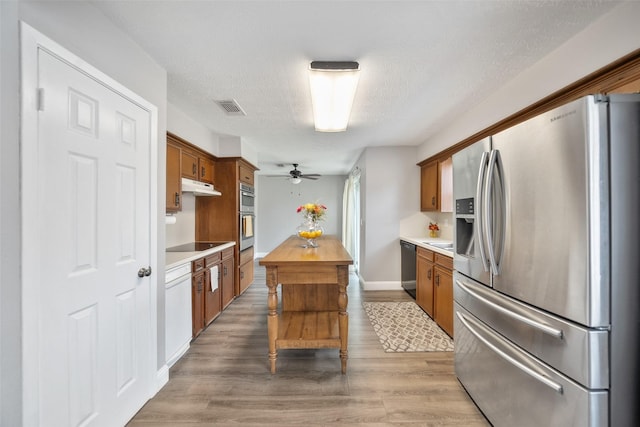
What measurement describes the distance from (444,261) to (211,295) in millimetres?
2684

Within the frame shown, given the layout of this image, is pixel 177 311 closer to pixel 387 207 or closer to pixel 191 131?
pixel 191 131

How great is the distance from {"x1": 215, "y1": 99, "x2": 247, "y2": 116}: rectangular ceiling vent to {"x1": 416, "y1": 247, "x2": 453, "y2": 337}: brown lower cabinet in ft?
9.04

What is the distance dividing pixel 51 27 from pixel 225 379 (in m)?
2.43

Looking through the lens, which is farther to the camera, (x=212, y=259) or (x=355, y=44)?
(x=212, y=259)

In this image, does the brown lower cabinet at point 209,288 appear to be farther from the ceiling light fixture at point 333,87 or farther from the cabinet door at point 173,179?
the ceiling light fixture at point 333,87

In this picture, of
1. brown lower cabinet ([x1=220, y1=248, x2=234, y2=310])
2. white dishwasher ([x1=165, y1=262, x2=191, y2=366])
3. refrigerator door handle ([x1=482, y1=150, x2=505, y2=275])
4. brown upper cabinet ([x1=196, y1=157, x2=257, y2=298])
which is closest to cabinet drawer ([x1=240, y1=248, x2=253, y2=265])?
brown upper cabinet ([x1=196, y1=157, x2=257, y2=298])

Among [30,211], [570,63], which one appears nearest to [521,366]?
[570,63]

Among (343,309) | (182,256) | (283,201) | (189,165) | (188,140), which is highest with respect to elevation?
(188,140)

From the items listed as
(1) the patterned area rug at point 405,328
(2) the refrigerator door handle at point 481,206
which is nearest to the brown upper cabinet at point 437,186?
(1) the patterned area rug at point 405,328

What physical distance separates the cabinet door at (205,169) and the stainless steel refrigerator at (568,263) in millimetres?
3354

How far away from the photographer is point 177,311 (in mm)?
2418

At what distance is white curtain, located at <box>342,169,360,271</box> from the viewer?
6081 mm

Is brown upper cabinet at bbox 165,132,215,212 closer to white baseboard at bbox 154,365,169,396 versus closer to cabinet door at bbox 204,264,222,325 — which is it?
cabinet door at bbox 204,264,222,325

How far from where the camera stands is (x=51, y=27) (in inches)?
50.0
